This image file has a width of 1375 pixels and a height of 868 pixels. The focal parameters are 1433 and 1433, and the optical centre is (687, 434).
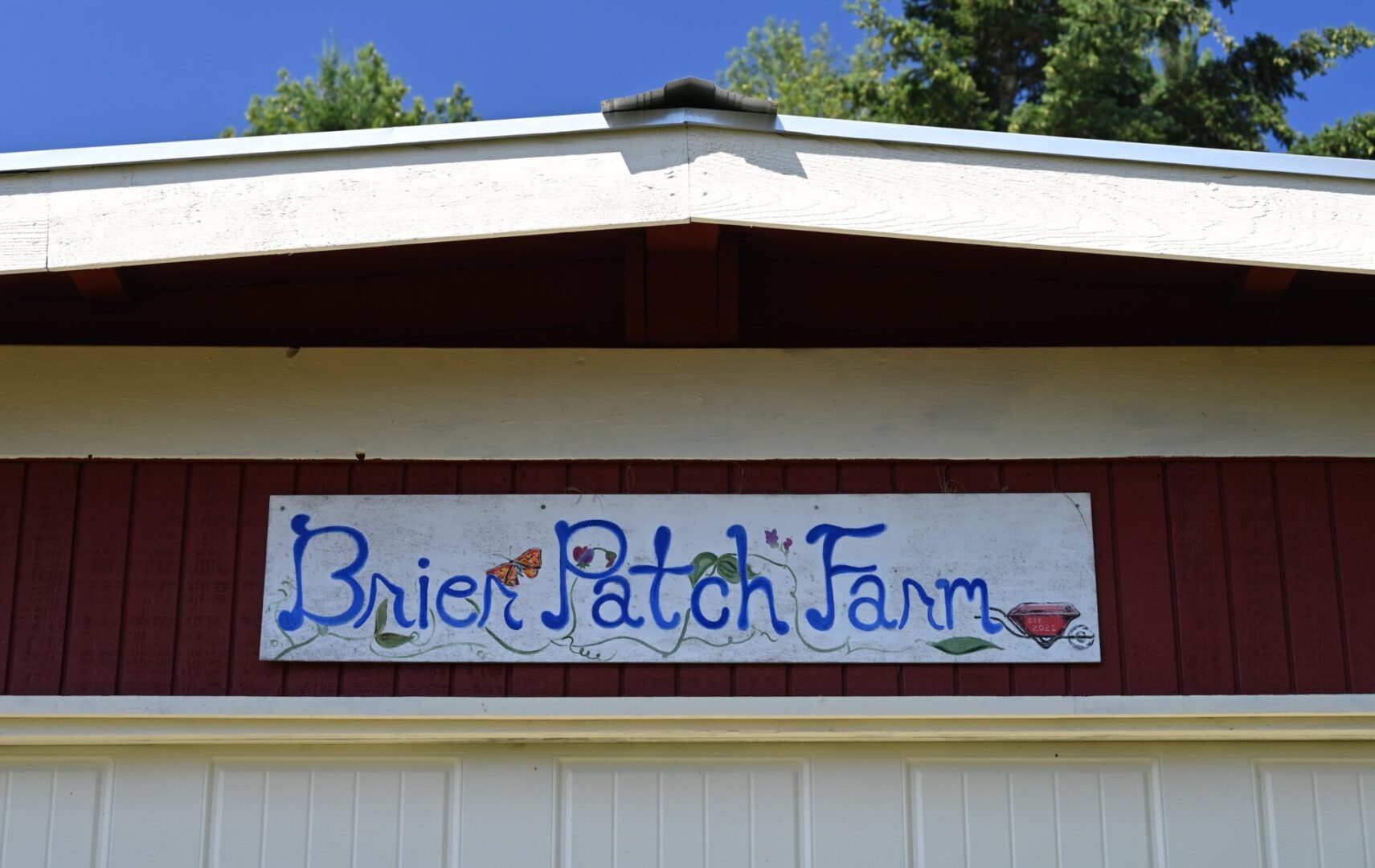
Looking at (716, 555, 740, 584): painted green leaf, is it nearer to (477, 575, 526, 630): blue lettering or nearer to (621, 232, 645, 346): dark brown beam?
(477, 575, 526, 630): blue lettering

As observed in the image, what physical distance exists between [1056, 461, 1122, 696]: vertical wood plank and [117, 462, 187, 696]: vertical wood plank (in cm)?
244

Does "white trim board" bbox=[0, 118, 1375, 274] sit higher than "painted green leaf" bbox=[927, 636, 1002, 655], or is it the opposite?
"white trim board" bbox=[0, 118, 1375, 274]

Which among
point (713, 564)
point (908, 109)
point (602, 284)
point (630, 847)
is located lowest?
point (630, 847)

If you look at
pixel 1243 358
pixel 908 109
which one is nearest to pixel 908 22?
pixel 908 109

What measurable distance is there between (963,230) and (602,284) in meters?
1.19

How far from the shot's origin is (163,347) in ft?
13.5

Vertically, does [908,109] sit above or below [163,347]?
above

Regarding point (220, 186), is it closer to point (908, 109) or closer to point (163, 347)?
point (163, 347)

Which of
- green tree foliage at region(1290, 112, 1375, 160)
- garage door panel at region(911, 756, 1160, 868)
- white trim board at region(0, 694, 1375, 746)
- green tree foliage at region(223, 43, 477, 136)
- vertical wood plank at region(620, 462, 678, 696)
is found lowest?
garage door panel at region(911, 756, 1160, 868)

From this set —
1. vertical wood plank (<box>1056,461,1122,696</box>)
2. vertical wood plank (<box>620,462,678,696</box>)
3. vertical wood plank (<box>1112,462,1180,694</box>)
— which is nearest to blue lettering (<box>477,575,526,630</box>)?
vertical wood plank (<box>620,462,678,696</box>)

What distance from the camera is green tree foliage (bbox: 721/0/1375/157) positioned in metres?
16.3

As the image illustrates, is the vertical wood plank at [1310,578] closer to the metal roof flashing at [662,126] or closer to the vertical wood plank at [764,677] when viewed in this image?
the metal roof flashing at [662,126]

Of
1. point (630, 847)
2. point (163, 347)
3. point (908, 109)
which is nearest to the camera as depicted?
point (630, 847)

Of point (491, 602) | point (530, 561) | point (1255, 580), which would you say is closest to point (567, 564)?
point (530, 561)
